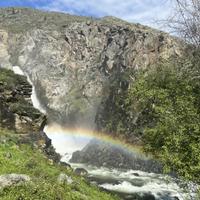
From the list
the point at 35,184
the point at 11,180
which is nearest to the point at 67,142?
the point at 35,184

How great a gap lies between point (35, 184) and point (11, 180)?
0.89m

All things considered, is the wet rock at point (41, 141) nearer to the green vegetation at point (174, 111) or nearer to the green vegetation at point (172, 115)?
the green vegetation at point (174, 111)

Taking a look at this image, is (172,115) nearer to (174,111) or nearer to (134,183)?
(174,111)

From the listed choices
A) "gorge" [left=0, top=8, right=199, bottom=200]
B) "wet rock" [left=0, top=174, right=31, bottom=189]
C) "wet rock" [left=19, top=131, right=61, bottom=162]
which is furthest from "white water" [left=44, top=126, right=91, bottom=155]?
"wet rock" [left=0, top=174, right=31, bottom=189]

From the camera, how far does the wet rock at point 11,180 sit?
17.4m

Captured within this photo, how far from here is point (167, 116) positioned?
20.4 m

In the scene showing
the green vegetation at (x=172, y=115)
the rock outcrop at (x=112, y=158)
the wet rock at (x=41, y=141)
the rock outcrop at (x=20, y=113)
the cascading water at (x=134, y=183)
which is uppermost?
the green vegetation at (x=172, y=115)

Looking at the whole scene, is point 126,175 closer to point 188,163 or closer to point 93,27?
point 188,163

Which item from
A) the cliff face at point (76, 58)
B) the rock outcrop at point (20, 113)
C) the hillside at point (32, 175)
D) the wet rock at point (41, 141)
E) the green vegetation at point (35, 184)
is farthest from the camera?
the cliff face at point (76, 58)

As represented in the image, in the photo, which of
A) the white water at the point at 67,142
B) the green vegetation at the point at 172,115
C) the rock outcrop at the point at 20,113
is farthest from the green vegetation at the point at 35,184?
the white water at the point at 67,142

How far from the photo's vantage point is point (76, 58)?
15862 cm

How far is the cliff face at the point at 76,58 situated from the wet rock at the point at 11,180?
329 feet

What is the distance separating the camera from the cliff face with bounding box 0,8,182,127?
129500 mm

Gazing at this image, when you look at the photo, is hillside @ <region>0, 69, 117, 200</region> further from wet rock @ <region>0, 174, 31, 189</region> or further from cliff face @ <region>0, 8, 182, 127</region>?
cliff face @ <region>0, 8, 182, 127</region>
